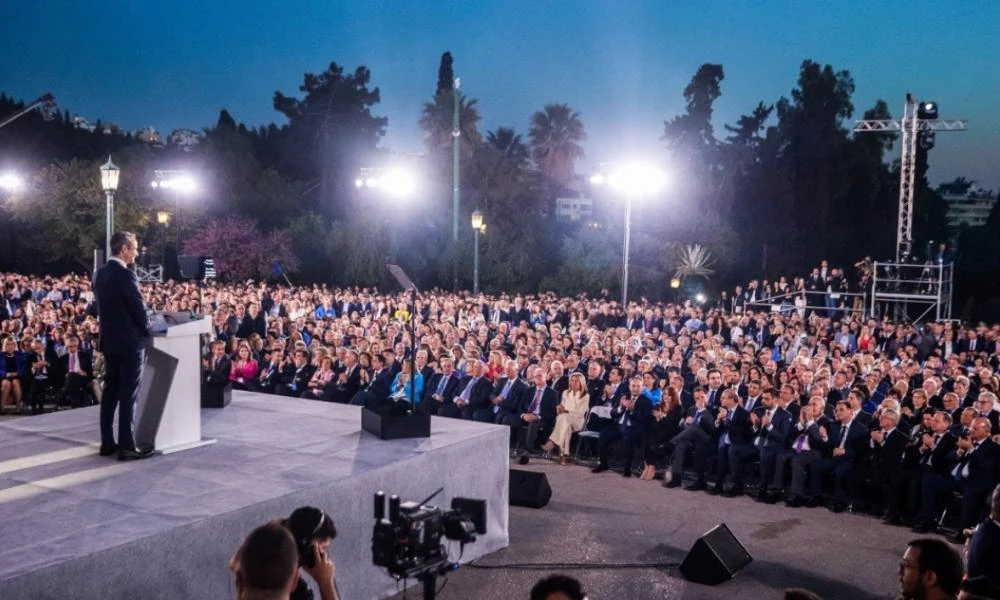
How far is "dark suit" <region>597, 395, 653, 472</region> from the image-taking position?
34.3 feet

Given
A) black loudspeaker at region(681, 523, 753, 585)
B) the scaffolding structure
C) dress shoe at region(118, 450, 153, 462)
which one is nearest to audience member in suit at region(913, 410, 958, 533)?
black loudspeaker at region(681, 523, 753, 585)

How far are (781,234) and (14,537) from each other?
34991 millimetres

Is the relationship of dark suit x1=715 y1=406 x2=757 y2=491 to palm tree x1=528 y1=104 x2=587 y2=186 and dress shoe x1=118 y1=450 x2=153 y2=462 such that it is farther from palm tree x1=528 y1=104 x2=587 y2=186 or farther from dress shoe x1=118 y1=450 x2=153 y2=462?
palm tree x1=528 y1=104 x2=587 y2=186

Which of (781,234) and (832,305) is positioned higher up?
(781,234)

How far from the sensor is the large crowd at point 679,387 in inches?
350

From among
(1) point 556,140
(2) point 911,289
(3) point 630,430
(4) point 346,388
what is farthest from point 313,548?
(1) point 556,140

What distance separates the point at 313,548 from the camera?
3.47 m

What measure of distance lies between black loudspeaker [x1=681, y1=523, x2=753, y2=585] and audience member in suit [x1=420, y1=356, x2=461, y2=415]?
5950 mm

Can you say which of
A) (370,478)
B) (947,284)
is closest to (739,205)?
(947,284)

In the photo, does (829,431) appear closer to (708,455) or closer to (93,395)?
(708,455)

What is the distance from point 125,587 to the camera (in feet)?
14.4

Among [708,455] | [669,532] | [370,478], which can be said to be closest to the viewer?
[370,478]

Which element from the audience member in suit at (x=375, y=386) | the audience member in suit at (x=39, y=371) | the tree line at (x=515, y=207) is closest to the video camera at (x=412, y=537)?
the audience member in suit at (x=375, y=386)

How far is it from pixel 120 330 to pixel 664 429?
6894mm
